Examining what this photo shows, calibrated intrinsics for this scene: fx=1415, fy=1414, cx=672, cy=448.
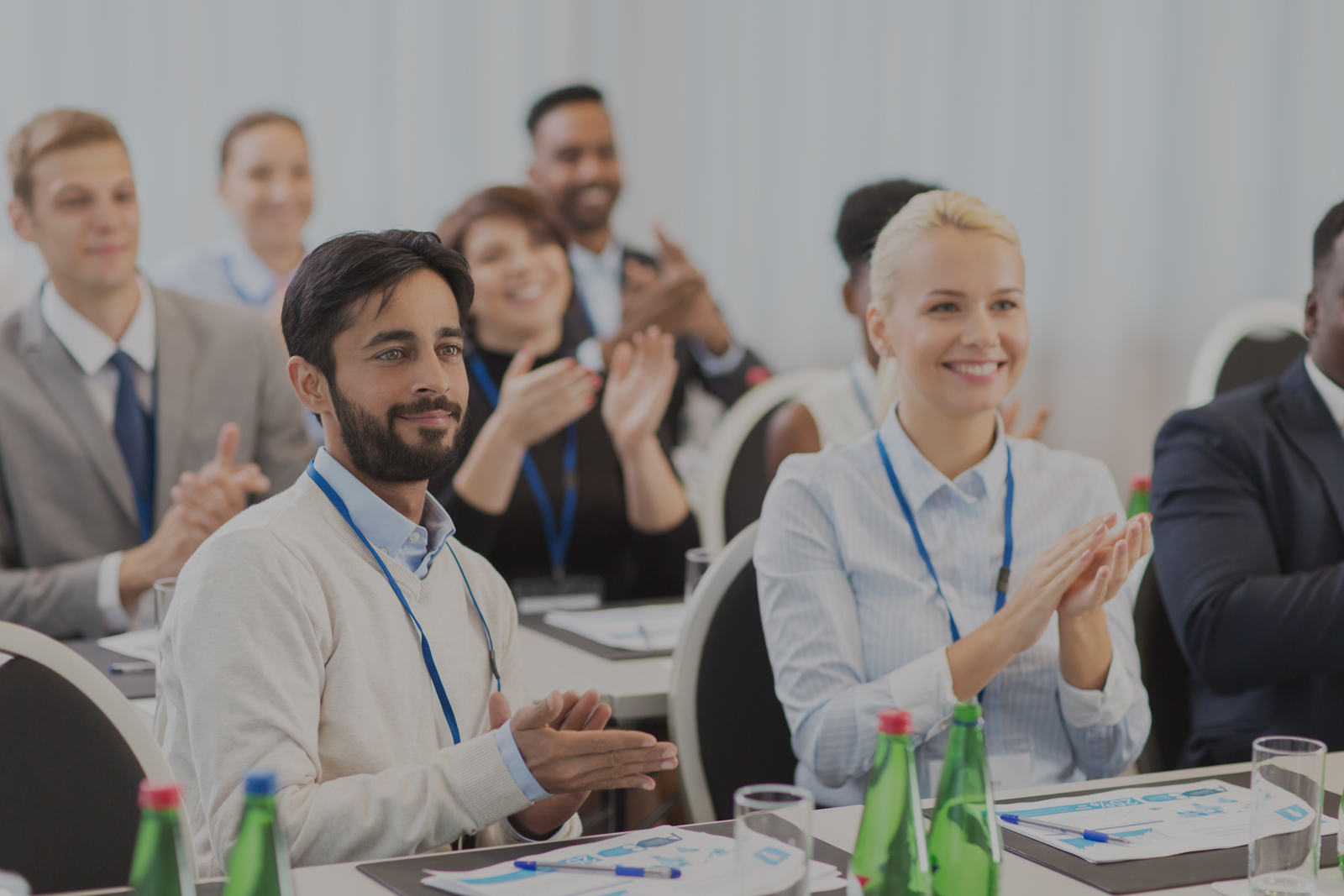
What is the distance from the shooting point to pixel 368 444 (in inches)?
60.8

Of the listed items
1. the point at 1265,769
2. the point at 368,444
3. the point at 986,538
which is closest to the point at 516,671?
the point at 368,444

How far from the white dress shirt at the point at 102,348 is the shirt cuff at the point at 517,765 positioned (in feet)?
5.18

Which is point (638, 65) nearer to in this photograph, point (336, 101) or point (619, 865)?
point (336, 101)

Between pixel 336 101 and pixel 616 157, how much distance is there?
1.12m

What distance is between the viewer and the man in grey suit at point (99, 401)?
8.48 ft

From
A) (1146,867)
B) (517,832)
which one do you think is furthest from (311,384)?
(1146,867)

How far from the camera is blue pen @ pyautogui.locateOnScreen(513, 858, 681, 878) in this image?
1242mm

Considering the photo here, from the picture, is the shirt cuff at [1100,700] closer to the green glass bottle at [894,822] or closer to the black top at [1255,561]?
the black top at [1255,561]

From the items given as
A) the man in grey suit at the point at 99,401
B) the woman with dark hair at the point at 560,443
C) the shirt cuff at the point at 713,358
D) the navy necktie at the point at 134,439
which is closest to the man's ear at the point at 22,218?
the man in grey suit at the point at 99,401

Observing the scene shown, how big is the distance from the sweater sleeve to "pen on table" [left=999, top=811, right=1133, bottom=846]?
0.50 m

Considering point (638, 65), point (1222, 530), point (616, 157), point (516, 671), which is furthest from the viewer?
point (638, 65)

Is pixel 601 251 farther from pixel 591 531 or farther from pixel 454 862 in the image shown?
pixel 454 862

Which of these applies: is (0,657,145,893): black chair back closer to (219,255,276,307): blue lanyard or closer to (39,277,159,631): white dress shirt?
(39,277,159,631): white dress shirt

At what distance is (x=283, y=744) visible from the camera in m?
1.37
